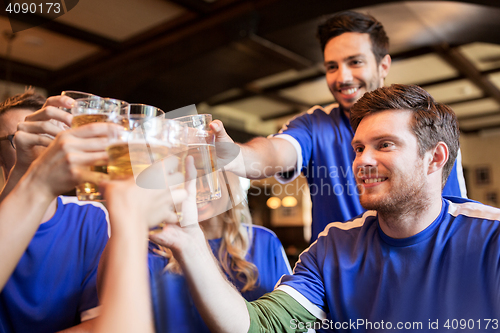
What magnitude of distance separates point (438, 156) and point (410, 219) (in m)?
0.26

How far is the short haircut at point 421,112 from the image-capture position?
1.32 m

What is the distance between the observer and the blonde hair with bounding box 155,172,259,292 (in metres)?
1.69

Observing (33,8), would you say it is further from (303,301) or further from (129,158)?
(303,301)

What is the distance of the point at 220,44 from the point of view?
3887 mm

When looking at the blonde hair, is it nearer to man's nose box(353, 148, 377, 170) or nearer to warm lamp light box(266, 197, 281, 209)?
man's nose box(353, 148, 377, 170)

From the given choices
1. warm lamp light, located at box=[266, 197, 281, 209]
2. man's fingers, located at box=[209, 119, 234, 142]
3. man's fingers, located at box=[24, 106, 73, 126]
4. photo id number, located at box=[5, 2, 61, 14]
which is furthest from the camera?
warm lamp light, located at box=[266, 197, 281, 209]

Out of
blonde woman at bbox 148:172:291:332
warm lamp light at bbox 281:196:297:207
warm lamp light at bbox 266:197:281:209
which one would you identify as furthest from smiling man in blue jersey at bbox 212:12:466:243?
warm lamp light at bbox 266:197:281:209

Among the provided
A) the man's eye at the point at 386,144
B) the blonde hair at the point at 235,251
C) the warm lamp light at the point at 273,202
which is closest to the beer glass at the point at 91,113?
the man's eye at the point at 386,144

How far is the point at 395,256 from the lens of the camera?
1230 millimetres

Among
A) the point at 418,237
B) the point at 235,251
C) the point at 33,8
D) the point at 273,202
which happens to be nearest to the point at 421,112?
the point at 418,237

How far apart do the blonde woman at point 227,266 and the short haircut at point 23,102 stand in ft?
2.29

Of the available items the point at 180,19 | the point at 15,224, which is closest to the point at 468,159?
the point at 180,19

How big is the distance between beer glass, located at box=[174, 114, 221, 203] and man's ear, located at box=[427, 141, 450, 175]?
2.69 feet

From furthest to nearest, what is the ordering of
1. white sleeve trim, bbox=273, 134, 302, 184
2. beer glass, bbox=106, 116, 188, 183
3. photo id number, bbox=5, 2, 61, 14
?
white sleeve trim, bbox=273, 134, 302, 184 → photo id number, bbox=5, 2, 61, 14 → beer glass, bbox=106, 116, 188, 183
